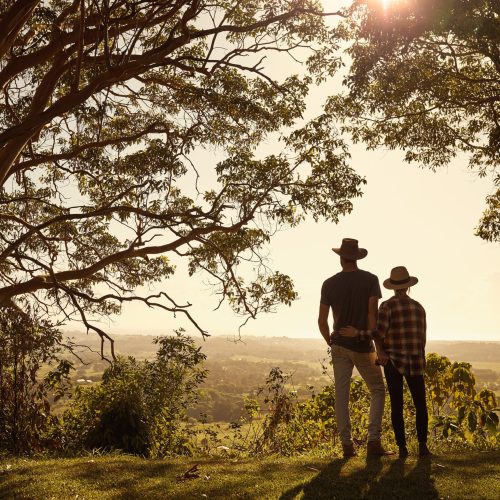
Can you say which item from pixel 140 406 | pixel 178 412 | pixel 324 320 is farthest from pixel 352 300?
pixel 178 412

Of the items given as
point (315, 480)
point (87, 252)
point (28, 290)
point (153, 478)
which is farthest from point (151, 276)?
point (315, 480)

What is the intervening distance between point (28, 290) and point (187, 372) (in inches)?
133

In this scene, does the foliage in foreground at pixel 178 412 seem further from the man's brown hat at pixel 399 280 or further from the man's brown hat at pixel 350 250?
the man's brown hat at pixel 350 250

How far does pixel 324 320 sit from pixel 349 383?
0.69 meters

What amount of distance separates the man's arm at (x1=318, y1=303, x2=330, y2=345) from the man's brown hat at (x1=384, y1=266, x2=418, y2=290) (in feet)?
2.27

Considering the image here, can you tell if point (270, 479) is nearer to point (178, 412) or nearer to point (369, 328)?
point (369, 328)

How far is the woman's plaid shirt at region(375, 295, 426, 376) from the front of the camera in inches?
194

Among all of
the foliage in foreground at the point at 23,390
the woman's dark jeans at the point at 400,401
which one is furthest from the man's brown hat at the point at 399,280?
the foliage in foreground at the point at 23,390

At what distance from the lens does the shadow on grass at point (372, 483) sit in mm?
3838

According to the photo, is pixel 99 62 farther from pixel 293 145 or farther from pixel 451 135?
pixel 451 135

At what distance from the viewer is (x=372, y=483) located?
4094 mm

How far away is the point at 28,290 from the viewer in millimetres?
9305

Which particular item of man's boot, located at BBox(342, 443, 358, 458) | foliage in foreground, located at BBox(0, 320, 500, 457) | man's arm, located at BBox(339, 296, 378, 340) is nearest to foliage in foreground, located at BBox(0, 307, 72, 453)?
foliage in foreground, located at BBox(0, 320, 500, 457)

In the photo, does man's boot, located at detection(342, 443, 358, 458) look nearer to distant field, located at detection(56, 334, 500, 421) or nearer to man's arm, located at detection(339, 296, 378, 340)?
man's arm, located at detection(339, 296, 378, 340)
